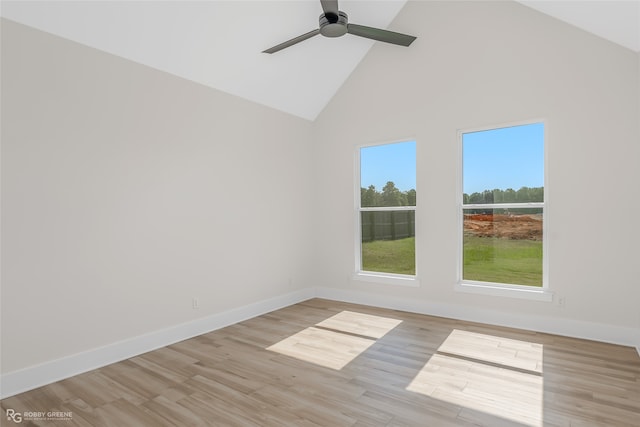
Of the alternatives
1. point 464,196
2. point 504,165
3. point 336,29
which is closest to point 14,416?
point 336,29

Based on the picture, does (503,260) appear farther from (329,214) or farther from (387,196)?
(329,214)

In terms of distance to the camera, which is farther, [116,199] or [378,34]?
[378,34]

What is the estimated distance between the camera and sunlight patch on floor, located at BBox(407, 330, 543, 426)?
2.38 m

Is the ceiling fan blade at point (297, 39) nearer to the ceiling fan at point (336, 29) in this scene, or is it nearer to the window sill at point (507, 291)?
the ceiling fan at point (336, 29)

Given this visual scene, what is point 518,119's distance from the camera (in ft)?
12.8

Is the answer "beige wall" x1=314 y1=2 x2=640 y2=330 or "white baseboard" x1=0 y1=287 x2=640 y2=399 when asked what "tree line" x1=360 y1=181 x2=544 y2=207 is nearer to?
"beige wall" x1=314 y1=2 x2=640 y2=330

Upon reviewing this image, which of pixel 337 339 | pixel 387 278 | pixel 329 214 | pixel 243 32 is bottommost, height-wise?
pixel 337 339

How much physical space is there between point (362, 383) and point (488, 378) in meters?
0.98

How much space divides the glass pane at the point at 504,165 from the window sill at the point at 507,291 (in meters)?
0.97

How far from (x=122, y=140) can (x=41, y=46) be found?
0.88 metres

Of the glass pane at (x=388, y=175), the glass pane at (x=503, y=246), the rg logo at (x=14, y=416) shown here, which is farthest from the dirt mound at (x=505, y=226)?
the rg logo at (x=14, y=416)

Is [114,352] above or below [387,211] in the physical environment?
below

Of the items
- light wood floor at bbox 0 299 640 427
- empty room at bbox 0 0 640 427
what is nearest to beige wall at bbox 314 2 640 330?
empty room at bbox 0 0 640 427

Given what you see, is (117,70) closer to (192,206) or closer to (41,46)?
(41,46)
